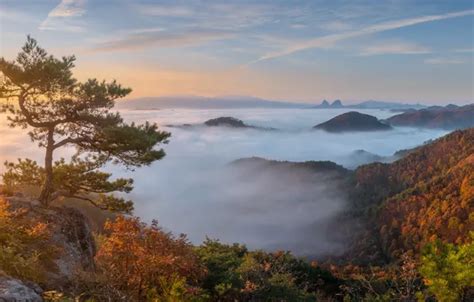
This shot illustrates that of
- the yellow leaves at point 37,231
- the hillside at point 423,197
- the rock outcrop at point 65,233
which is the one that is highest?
the yellow leaves at point 37,231

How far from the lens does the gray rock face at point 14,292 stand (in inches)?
259

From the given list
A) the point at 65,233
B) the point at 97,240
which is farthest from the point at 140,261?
the point at 97,240

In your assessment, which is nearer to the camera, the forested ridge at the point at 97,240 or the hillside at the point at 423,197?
the forested ridge at the point at 97,240

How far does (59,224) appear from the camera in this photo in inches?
534

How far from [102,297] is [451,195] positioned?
128m

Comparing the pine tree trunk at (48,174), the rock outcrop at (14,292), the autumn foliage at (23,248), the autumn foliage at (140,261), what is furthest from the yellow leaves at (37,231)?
the pine tree trunk at (48,174)

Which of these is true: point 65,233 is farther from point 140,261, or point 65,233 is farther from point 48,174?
point 140,261

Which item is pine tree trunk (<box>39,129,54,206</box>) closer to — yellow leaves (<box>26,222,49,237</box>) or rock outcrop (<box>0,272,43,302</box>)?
yellow leaves (<box>26,222,49,237</box>)

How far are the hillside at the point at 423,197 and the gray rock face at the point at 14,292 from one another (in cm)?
6737

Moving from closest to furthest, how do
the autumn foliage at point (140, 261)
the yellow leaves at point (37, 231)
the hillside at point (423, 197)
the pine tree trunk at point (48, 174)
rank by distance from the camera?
the autumn foliage at point (140, 261), the yellow leaves at point (37, 231), the pine tree trunk at point (48, 174), the hillside at point (423, 197)

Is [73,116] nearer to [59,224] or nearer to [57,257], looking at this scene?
[59,224]

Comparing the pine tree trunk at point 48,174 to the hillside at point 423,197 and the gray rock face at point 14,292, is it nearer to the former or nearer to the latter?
the gray rock face at point 14,292

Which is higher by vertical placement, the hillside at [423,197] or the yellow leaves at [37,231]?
the yellow leaves at [37,231]

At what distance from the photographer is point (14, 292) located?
681 centimetres
